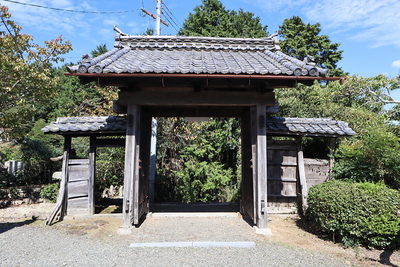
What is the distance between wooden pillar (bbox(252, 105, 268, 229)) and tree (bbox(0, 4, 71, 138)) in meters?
8.78

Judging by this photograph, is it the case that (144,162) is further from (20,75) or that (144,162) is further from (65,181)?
(20,75)

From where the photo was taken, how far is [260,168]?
16.9ft

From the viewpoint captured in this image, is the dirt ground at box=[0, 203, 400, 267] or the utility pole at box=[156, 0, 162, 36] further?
the utility pole at box=[156, 0, 162, 36]

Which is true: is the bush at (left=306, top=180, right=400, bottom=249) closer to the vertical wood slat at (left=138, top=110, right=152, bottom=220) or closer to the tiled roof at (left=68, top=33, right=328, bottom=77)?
the tiled roof at (left=68, top=33, right=328, bottom=77)

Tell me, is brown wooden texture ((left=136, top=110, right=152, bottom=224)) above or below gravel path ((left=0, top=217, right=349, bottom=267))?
above

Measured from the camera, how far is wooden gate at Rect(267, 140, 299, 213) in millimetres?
6789

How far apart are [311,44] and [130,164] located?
21023 millimetres

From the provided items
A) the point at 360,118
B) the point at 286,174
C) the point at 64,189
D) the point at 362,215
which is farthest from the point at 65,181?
the point at 360,118

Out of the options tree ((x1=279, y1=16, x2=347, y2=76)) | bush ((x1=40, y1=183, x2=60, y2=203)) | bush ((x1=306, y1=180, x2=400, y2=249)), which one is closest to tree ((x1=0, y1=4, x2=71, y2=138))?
bush ((x1=40, y1=183, x2=60, y2=203))

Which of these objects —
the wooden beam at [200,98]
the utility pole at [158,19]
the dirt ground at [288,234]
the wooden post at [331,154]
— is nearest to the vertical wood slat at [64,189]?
the dirt ground at [288,234]

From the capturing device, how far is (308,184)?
22.1 feet

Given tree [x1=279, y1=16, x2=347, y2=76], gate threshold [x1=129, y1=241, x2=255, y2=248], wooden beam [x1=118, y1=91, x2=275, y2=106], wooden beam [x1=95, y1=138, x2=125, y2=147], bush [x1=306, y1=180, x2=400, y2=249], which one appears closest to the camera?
bush [x1=306, y1=180, x2=400, y2=249]

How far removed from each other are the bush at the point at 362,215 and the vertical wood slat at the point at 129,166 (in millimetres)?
3818

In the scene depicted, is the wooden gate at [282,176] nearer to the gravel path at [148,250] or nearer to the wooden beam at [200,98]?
the gravel path at [148,250]
